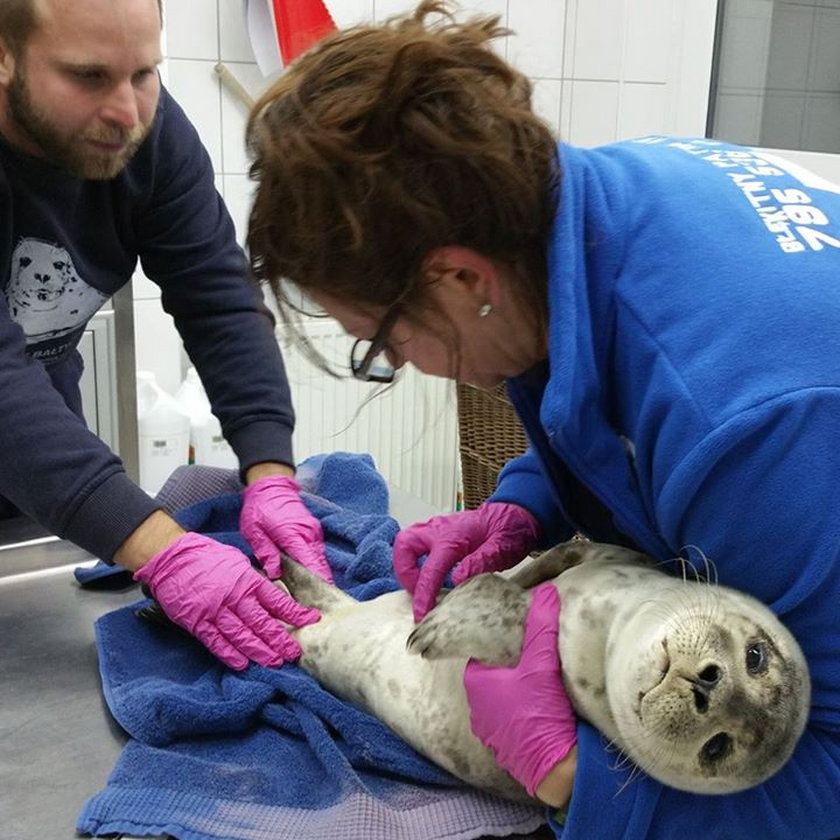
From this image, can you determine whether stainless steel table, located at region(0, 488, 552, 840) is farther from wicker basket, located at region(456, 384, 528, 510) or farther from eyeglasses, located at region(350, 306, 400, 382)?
wicker basket, located at region(456, 384, 528, 510)

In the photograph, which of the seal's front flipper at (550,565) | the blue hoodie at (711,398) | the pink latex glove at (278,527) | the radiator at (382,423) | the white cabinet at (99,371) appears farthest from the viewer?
the radiator at (382,423)

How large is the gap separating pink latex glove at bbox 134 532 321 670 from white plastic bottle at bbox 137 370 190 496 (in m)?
1.04

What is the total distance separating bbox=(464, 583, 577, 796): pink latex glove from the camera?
812 millimetres

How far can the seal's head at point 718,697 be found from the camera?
0.73m

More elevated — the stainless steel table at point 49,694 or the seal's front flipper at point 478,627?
the seal's front flipper at point 478,627

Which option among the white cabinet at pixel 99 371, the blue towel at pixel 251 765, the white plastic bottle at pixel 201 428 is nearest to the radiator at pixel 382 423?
the white plastic bottle at pixel 201 428

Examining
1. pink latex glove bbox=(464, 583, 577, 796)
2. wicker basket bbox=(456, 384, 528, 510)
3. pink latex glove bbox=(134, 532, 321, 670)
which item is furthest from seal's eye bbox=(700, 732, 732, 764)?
wicker basket bbox=(456, 384, 528, 510)

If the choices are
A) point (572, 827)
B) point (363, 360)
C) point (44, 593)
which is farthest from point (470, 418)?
point (572, 827)

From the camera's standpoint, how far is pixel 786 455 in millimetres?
689

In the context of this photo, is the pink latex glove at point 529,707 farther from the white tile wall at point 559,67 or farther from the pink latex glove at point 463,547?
the white tile wall at point 559,67

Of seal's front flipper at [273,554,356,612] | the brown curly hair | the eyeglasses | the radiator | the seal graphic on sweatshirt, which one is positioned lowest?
the radiator

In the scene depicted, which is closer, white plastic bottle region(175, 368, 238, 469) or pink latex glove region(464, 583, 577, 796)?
pink latex glove region(464, 583, 577, 796)

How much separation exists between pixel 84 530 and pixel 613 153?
28.0 inches

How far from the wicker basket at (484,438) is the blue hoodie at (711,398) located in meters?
0.82
